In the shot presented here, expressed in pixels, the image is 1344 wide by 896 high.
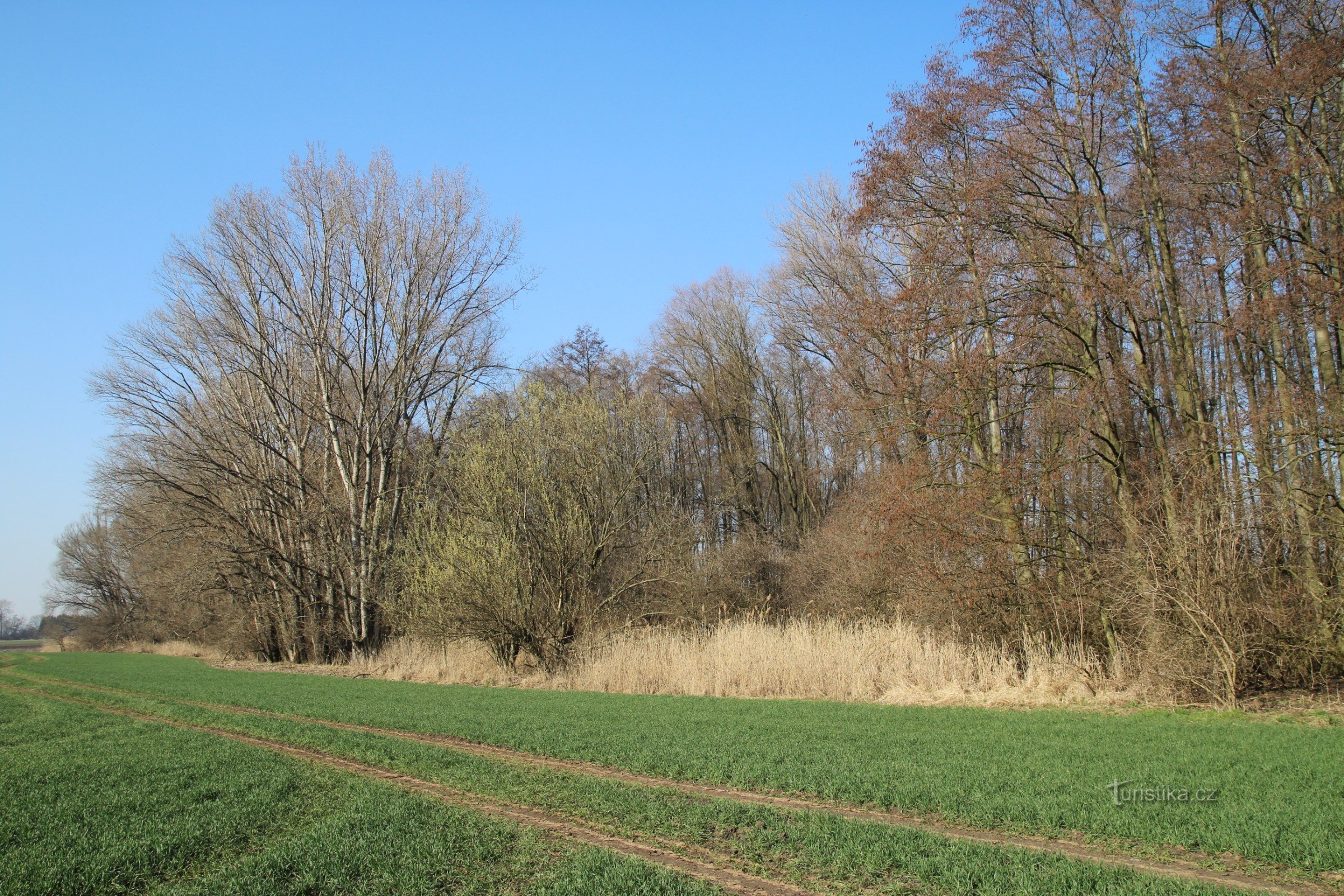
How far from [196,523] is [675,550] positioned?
1700 centimetres

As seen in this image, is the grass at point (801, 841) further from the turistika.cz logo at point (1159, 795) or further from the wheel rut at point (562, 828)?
the turistika.cz logo at point (1159, 795)

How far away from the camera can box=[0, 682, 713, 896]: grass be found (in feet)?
15.6

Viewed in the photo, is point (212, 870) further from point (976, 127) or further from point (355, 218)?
point (355, 218)

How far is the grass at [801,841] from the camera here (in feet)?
14.4

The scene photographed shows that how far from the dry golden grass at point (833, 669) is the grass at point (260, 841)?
8.99 metres

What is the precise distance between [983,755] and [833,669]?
683 cm

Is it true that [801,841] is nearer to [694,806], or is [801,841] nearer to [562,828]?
[694,806]

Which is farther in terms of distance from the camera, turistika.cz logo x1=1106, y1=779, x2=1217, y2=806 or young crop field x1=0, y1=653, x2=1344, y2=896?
turistika.cz logo x1=1106, y1=779, x2=1217, y2=806

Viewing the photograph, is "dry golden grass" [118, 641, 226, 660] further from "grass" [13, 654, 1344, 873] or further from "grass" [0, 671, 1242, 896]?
"grass" [0, 671, 1242, 896]

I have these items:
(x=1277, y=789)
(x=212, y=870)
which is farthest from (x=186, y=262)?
(x=1277, y=789)

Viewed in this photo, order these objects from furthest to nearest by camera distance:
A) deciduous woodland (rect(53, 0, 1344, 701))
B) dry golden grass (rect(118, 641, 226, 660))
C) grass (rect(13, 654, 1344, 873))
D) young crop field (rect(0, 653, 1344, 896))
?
1. dry golden grass (rect(118, 641, 226, 660))
2. deciduous woodland (rect(53, 0, 1344, 701))
3. grass (rect(13, 654, 1344, 873))
4. young crop field (rect(0, 653, 1344, 896))

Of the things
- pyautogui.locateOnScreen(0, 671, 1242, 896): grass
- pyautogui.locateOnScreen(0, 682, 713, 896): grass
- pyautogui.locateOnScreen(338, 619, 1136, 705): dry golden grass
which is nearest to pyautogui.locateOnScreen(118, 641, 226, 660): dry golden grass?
pyautogui.locateOnScreen(338, 619, 1136, 705): dry golden grass

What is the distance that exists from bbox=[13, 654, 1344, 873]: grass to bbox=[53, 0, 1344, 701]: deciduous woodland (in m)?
3.38

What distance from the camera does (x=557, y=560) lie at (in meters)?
20.2
